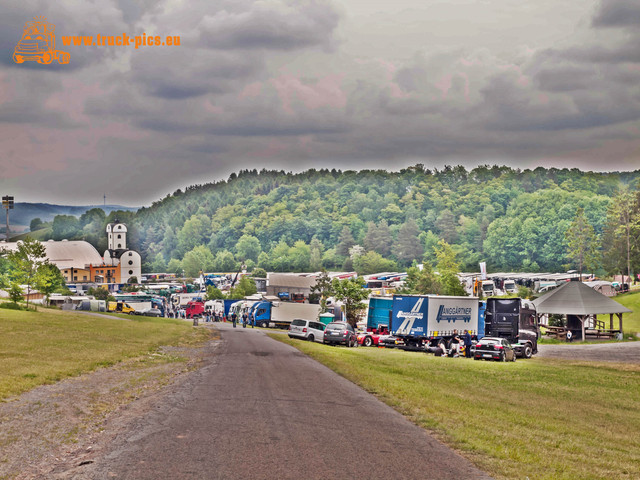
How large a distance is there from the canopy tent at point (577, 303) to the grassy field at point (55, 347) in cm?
3281

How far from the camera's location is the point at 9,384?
19219 mm

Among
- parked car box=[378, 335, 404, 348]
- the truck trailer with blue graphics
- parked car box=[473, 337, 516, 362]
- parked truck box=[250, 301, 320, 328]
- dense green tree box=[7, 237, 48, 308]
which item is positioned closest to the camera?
parked car box=[473, 337, 516, 362]

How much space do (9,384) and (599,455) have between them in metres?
15.9

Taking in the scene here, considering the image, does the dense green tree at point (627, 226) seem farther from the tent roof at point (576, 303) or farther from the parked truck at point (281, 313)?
the parked truck at point (281, 313)

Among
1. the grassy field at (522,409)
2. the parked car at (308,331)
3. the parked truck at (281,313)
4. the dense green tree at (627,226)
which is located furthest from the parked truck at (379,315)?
the dense green tree at (627,226)

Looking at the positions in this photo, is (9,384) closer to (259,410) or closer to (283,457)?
(259,410)

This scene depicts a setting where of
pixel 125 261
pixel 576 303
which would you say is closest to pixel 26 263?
pixel 576 303

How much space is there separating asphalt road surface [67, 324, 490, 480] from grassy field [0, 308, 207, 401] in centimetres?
533

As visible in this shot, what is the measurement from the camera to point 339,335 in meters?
47.1

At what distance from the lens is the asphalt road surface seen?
10.7m

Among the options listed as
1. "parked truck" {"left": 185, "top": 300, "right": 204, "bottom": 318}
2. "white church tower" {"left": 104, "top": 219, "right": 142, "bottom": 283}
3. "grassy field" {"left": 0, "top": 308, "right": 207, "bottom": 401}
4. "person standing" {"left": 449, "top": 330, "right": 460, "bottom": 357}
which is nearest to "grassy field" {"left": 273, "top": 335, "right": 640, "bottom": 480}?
"person standing" {"left": 449, "top": 330, "right": 460, "bottom": 357}

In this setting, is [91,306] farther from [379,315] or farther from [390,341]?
[390,341]

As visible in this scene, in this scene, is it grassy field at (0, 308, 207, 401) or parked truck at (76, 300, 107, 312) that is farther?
parked truck at (76, 300, 107, 312)

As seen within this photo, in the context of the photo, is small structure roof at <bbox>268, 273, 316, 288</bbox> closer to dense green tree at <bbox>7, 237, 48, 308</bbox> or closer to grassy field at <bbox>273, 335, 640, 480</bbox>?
dense green tree at <bbox>7, 237, 48, 308</bbox>
